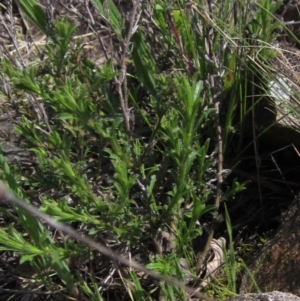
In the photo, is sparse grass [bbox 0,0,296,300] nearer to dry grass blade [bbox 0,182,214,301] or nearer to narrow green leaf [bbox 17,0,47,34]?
narrow green leaf [bbox 17,0,47,34]

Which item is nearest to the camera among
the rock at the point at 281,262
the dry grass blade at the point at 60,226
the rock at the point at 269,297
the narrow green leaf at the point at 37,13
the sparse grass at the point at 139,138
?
the dry grass blade at the point at 60,226

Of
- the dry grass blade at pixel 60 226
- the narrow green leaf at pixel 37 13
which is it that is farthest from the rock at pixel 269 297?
the narrow green leaf at pixel 37 13

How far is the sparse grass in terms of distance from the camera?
5.65ft

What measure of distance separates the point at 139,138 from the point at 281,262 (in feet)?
2.19

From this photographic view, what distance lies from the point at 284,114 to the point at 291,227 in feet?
1.30

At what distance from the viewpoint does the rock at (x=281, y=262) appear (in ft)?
6.17

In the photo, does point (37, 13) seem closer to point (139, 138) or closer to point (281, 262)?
point (139, 138)

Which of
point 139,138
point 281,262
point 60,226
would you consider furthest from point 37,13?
point 60,226

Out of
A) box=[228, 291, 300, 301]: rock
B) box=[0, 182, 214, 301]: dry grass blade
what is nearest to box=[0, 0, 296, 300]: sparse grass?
box=[228, 291, 300, 301]: rock

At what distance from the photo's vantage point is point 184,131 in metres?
1.73

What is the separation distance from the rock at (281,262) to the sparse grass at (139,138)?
0.31ft

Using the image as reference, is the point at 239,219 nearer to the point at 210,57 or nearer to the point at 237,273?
the point at 237,273

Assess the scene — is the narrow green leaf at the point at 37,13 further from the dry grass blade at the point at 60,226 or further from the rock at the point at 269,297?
the dry grass blade at the point at 60,226

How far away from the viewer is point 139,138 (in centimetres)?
212
